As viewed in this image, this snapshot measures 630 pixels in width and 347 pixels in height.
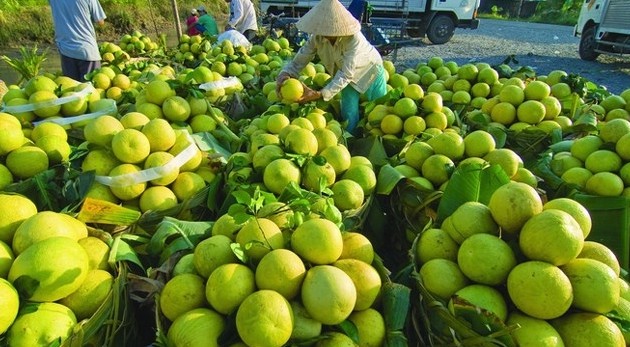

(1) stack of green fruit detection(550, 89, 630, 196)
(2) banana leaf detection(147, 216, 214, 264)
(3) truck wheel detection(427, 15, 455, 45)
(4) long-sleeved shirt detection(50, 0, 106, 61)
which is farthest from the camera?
(3) truck wheel detection(427, 15, 455, 45)

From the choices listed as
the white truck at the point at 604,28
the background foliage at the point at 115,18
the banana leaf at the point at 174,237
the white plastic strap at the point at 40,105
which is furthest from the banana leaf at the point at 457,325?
the white truck at the point at 604,28

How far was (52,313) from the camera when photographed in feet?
4.42

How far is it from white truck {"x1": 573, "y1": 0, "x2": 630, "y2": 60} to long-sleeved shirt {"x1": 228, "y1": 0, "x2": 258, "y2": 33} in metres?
9.13

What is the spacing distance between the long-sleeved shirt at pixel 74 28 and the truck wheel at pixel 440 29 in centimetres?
1294

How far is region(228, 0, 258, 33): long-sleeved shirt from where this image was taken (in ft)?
25.9

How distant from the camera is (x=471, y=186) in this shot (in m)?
1.88

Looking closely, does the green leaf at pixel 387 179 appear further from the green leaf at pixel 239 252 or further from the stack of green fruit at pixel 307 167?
the green leaf at pixel 239 252

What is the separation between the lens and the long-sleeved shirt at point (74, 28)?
17.2 ft

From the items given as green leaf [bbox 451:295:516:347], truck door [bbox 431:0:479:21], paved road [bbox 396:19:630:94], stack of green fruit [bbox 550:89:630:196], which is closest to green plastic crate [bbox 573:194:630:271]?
stack of green fruit [bbox 550:89:630:196]

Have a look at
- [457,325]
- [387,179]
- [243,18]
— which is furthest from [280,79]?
[243,18]

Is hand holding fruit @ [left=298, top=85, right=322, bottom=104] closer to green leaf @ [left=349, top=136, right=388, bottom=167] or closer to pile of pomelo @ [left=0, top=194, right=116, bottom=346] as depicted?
green leaf @ [left=349, top=136, right=388, bottom=167]

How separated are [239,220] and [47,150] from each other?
144cm

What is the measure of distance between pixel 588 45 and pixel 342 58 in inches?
475

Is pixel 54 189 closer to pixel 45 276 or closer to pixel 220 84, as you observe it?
pixel 45 276
